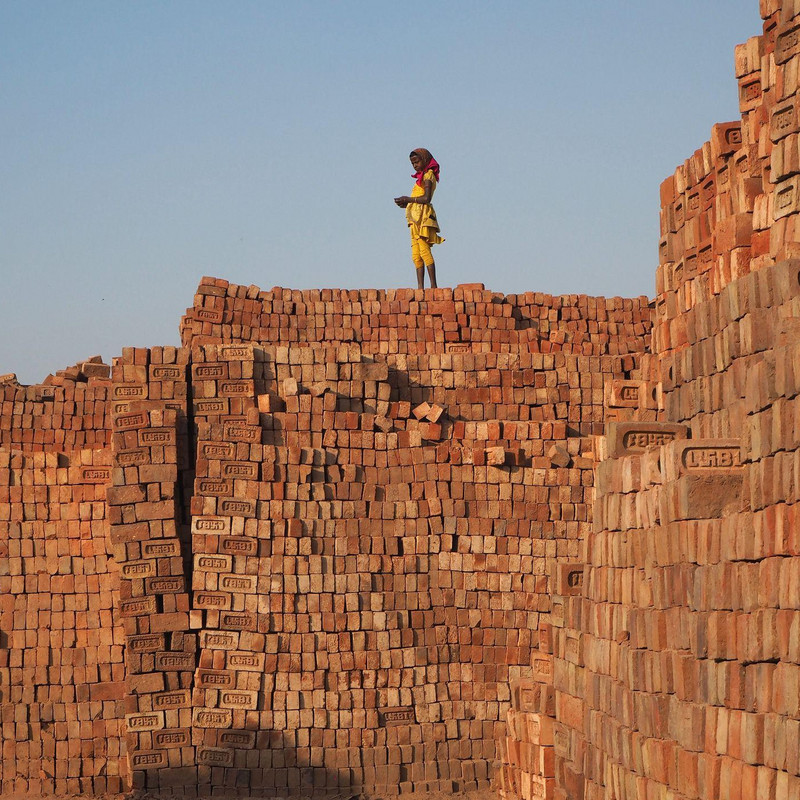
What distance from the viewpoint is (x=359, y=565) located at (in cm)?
1955

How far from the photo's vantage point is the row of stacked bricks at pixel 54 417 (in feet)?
69.1

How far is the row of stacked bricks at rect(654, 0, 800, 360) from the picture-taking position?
14.2 meters

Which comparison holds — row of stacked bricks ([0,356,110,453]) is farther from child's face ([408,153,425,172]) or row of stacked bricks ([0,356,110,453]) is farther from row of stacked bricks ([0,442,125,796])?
child's face ([408,153,425,172])

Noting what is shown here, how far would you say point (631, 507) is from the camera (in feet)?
46.9

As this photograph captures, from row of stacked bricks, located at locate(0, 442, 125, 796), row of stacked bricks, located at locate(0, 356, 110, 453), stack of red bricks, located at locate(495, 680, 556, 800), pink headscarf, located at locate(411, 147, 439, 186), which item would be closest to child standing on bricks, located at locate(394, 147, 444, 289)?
pink headscarf, located at locate(411, 147, 439, 186)

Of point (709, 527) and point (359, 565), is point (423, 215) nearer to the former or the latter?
point (359, 565)

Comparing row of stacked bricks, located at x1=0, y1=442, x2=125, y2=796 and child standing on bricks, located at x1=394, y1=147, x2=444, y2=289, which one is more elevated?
child standing on bricks, located at x1=394, y1=147, x2=444, y2=289

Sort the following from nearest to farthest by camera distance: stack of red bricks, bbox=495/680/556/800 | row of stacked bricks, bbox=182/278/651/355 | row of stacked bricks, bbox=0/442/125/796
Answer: stack of red bricks, bbox=495/680/556/800, row of stacked bricks, bbox=0/442/125/796, row of stacked bricks, bbox=182/278/651/355

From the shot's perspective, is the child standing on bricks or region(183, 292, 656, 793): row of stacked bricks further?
the child standing on bricks

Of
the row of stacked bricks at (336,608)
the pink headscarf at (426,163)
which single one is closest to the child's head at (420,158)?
the pink headscarf at (426,163)

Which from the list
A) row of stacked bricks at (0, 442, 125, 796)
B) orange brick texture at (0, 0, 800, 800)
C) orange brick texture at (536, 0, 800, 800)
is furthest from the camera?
row of stacked bricks at (0, 442, 125, 796)

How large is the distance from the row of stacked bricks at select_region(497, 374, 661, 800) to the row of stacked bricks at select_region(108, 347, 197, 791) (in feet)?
→ 12.1

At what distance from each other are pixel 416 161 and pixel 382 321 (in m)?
2.96

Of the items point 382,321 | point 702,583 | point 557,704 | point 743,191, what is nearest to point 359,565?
point 557,704
